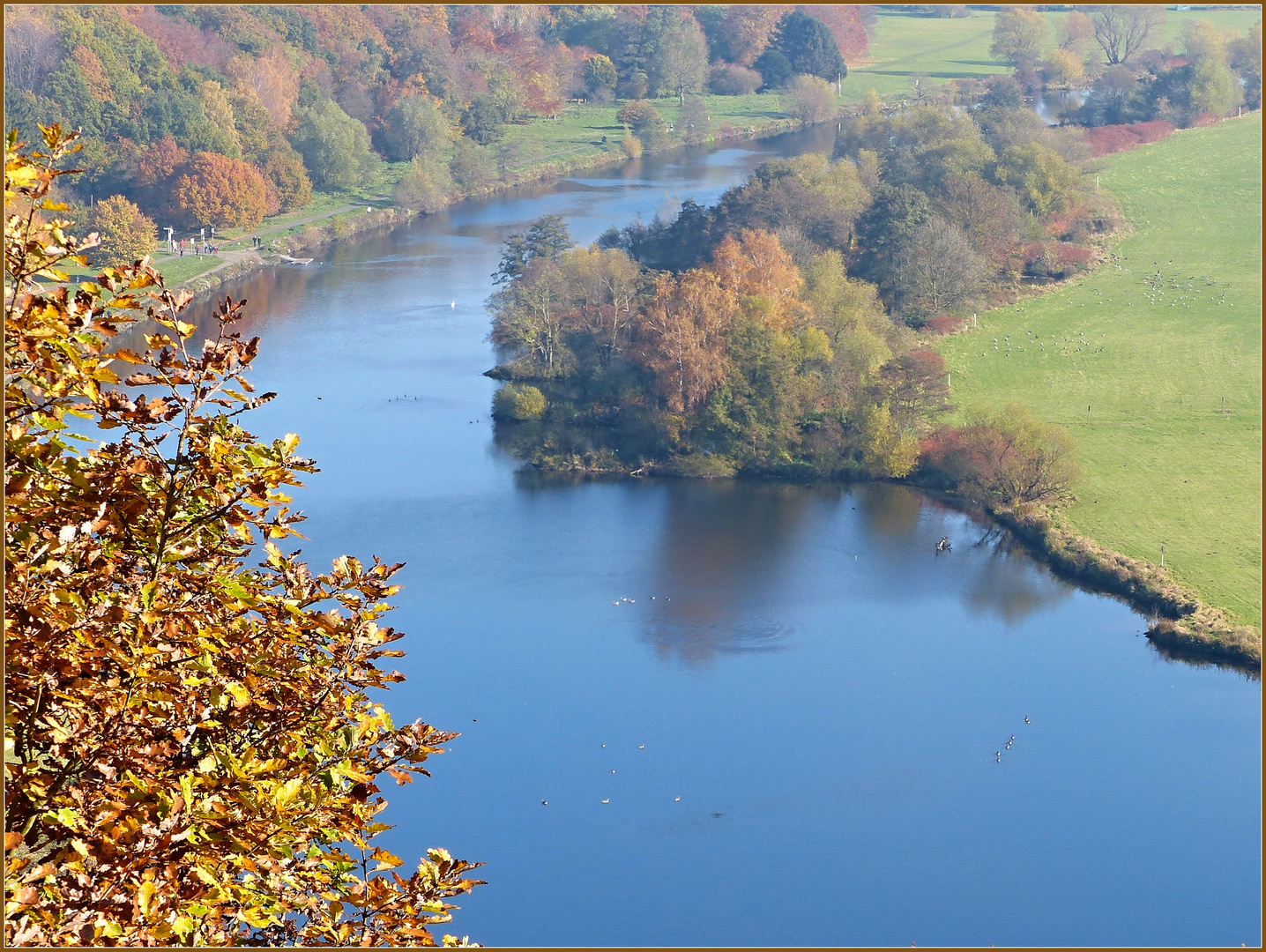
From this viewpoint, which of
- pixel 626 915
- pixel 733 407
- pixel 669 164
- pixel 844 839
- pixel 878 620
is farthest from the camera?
pixel 669 164

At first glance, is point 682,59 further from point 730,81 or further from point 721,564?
point 721,564

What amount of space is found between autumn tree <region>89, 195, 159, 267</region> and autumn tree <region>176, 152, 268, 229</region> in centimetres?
320

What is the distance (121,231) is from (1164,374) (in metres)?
35.2

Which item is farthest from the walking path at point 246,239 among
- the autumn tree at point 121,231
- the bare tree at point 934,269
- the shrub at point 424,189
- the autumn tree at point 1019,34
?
the autumn tree at point 1019,34

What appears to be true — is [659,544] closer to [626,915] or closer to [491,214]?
[626,915]

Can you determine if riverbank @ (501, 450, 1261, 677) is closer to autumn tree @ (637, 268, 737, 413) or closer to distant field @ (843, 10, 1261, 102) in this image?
autumn tree @ (637, 268, 737, 413)

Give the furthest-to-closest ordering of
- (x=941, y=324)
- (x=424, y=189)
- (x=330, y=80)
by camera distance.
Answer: (x=330, y=80) → (x=424, y=189) → (x=941, y=324)

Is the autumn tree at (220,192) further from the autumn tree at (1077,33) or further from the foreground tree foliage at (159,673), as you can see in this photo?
the autumn tree at (1077,33)

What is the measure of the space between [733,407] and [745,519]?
4079mm

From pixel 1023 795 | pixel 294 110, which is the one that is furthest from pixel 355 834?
pixel 294 110

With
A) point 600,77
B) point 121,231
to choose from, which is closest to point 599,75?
point 600,77

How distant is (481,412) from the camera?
39.0m

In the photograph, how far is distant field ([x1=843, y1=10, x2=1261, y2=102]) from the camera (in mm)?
89438

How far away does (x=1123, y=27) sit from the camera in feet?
297
